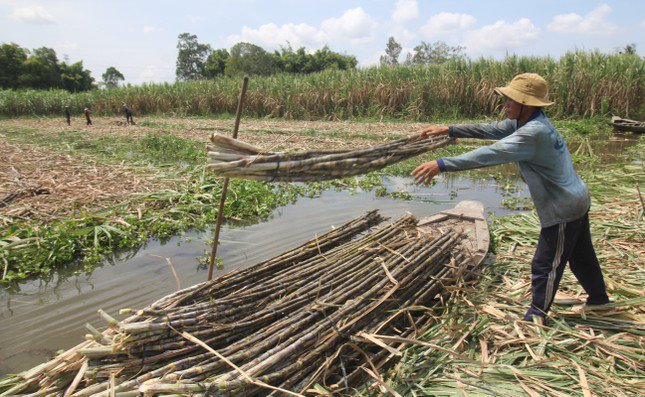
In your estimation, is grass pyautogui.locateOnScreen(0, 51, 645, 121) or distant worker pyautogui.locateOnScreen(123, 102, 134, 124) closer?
grass pyautogui.locateOnScreen(0, 51, 645, 121)

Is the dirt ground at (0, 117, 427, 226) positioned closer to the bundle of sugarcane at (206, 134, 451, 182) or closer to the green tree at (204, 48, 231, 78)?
the bundle of sugarcane at (206, 134, 451, 182)

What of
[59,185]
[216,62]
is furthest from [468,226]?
[216,62]

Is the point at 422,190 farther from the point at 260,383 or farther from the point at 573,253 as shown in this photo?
the point at 260,383

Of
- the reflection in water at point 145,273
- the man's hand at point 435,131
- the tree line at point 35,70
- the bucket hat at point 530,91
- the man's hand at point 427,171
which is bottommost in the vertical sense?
the reflection in water at point 145,273

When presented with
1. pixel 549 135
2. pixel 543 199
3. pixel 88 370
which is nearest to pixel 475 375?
pixel 543 199

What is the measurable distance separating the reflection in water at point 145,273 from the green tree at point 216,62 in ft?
167

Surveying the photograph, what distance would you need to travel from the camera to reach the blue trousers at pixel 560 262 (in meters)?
2.46

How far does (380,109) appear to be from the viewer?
1606cm

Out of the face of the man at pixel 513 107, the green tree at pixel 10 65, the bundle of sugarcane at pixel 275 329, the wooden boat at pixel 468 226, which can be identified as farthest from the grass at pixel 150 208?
the green tree at pixel 10 65

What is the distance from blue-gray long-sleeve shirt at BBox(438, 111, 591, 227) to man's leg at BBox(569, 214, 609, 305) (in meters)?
0.28

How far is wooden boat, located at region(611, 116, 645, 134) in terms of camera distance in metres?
11.2

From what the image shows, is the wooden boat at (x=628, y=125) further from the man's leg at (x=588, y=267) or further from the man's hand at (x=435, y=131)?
the man's hand at (x=435, y=131)

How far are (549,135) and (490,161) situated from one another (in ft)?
1.28

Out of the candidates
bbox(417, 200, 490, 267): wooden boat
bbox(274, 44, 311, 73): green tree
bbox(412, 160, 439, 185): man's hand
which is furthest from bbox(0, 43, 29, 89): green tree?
bbox(412, 160, 439, 185): man's hand
